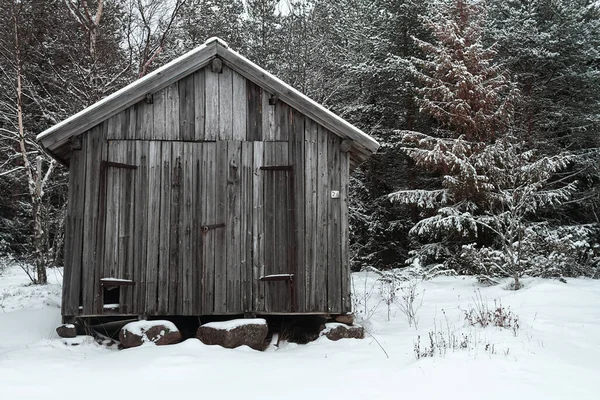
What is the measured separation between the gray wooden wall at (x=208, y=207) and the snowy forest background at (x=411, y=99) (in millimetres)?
5882

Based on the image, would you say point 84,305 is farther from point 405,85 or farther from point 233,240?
point 405,85

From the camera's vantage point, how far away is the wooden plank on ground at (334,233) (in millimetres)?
8125

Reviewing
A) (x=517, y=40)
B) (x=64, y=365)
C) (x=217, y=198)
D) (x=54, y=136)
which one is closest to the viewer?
(x=64, y=365)

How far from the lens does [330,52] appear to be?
19.7 meters

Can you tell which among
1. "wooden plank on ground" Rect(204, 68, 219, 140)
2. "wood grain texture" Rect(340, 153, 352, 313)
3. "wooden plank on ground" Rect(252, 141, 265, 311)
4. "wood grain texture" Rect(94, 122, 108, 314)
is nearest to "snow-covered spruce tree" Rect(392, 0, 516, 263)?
"wood grain texture" Rect(340, 153, 352, 313)

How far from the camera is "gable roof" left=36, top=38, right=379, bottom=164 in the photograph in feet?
25.1

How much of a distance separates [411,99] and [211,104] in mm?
12473

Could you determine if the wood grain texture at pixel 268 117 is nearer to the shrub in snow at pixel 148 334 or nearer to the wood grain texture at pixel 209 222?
the wood grain texture at pixel 209 222

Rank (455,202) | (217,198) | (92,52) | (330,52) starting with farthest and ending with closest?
(330,52) < (455,202) < (92,52) < (217,198)

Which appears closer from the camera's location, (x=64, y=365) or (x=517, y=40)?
(x=64, y=365)

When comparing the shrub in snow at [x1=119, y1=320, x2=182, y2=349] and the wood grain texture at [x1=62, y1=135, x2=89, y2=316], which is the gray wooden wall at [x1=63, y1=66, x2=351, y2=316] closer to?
the wood grain texture at [x1=62, y1=135, x2=89, y2=316]

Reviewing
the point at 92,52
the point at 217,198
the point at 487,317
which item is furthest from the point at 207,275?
the point at 92,52

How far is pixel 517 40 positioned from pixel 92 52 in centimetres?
1410

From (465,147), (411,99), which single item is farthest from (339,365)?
(411,99)
